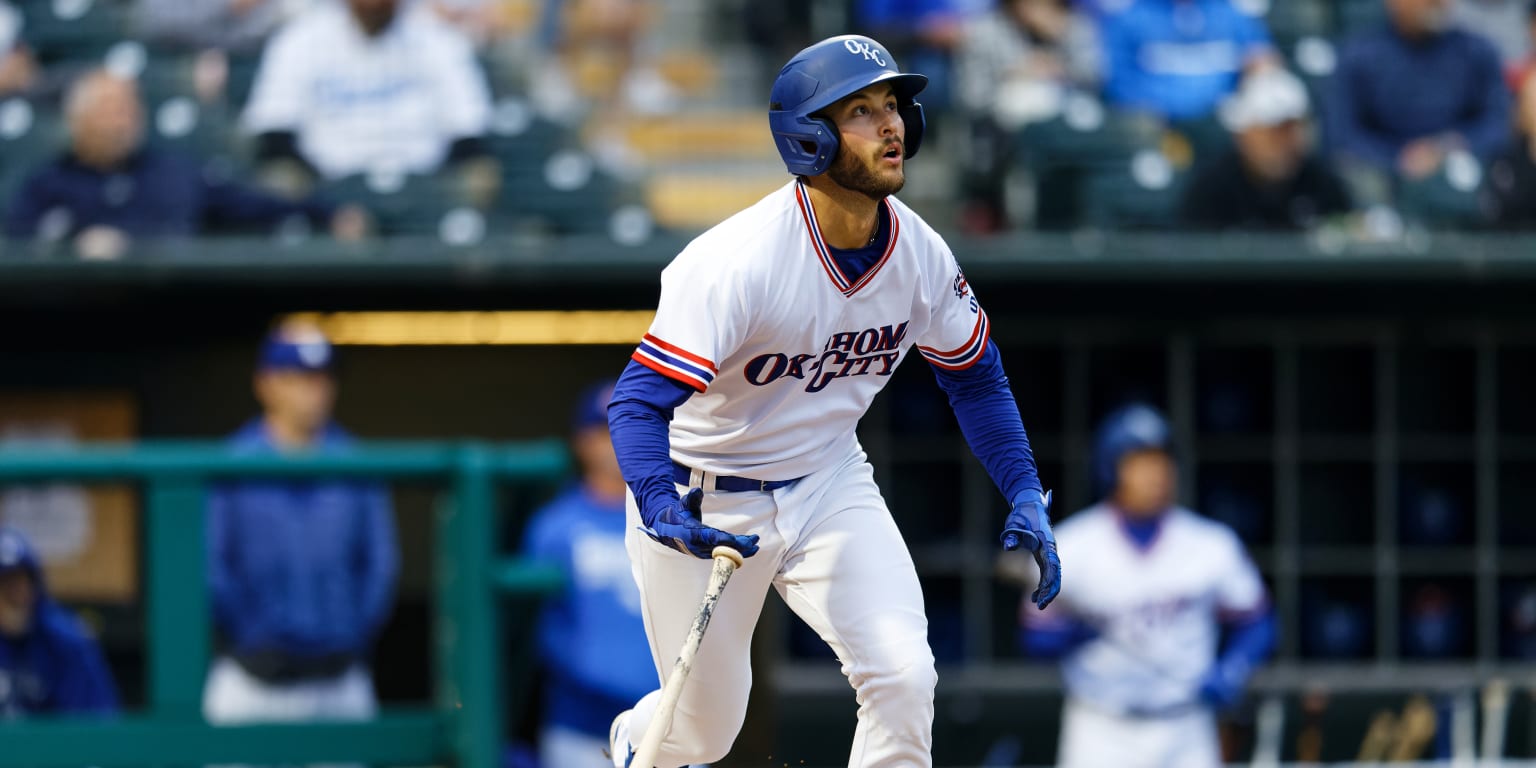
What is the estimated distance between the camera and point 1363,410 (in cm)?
790

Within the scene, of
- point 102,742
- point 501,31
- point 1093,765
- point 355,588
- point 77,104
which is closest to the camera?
point 102,742

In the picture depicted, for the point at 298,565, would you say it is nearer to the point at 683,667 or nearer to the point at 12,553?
the point at 12,553

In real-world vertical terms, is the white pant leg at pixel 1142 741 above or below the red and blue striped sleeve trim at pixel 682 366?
below

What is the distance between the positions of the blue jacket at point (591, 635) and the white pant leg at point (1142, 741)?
1.42m

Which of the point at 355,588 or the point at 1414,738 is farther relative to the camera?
the point at 1414,738

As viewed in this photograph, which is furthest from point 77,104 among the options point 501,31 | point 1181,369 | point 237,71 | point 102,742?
point 1181,369

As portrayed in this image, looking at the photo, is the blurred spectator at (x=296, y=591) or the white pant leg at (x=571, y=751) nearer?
the blurred spectator at (x=296, y=591)

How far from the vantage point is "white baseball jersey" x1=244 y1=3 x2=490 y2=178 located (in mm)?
7848

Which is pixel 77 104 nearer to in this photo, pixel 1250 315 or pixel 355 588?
pixel 355 588

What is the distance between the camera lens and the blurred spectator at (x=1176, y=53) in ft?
27.2

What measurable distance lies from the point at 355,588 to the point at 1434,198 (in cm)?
419

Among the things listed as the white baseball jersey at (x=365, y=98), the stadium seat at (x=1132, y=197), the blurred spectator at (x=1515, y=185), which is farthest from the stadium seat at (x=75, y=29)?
the blurred spectator at (x=1515, y=185)

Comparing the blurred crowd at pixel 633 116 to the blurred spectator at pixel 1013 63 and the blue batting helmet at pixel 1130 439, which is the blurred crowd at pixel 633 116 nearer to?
the blurred spectator at pixel 1013 63

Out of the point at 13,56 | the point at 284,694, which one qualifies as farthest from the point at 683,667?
the point at 13,56
